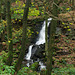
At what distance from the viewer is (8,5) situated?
6.33m

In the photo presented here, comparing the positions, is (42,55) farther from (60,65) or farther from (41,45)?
(60,65)

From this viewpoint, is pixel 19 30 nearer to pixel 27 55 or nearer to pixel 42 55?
pixel 27 55

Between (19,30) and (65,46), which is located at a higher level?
(19,30)

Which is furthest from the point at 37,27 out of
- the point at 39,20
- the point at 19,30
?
the point at 19,30

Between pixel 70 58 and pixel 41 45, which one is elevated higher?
pixel 41 45

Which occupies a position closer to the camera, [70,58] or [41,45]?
[70,58]

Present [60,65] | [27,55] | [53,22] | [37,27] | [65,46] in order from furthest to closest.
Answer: [37,27] → [65,46] → [27,55] → [60,65] → [53,22]

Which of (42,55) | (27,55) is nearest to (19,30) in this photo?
(27,55)

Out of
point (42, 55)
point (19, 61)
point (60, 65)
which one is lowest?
point (60, 65)

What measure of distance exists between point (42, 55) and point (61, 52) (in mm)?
2211

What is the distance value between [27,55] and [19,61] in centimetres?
503

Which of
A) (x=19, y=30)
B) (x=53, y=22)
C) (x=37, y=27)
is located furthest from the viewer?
(x=37, y=27)

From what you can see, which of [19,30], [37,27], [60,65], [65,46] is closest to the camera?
[60,65]

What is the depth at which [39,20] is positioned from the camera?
15016 mm
